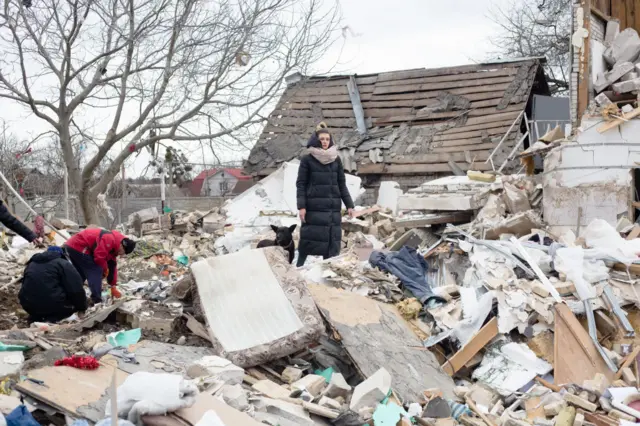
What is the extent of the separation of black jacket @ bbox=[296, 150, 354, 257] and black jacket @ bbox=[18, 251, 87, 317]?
235cm

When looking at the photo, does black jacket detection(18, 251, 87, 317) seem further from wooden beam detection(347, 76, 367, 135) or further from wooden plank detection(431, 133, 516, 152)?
wooden beam detection(347, 76, 367, 135)

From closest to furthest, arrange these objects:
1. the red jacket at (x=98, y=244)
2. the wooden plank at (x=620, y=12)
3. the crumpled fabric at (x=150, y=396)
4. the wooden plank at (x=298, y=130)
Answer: the crumpled fabric at (x=150, y=396)
the red jacket at (x=98, y=244)
the wooden plank at (x=620, y=12)
the wooden plank at (x=298, y=130)

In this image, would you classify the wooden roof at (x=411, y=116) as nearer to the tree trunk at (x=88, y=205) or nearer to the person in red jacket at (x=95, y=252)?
the tree trunk at (x=88, y=205)

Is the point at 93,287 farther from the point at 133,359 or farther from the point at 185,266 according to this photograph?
the point at 185,266

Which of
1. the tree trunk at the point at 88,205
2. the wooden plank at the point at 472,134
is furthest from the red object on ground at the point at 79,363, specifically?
the wooden plank at the point at 472,134

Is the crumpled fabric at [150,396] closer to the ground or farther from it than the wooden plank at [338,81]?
closer to the ground

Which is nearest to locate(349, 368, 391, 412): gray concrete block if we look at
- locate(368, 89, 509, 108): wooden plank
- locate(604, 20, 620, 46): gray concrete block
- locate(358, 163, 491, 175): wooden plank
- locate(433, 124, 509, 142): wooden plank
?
locate(604, 20, 620, 46): gray concrete block

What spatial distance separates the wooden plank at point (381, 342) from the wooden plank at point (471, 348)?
0.18 m

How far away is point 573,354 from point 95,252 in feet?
14.7

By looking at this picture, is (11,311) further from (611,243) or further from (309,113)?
(309,113)

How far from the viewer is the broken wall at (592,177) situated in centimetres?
744

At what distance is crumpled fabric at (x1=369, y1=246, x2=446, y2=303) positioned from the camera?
5623mm

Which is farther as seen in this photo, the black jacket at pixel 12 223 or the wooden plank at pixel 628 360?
the black jacket at pixel 12 223

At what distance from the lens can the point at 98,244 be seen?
6105mm
